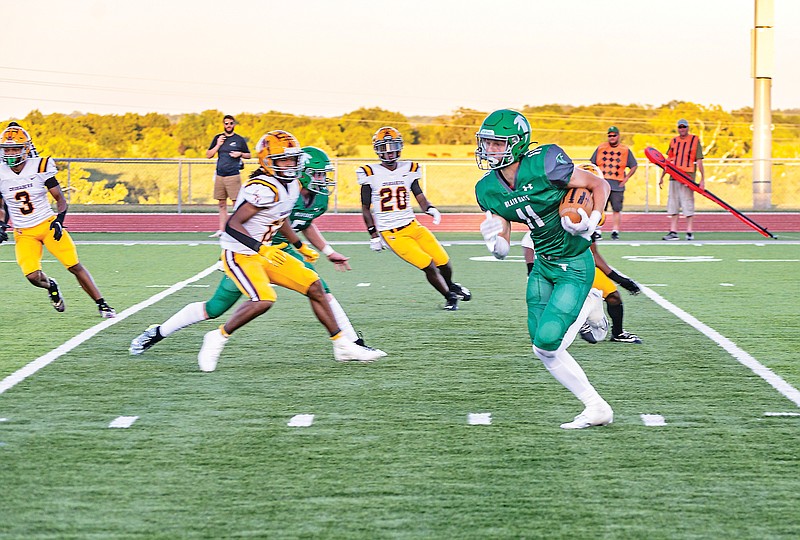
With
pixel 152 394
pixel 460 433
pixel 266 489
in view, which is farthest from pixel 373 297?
pixel 266 489

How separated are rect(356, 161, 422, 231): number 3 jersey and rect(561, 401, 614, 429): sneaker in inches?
200

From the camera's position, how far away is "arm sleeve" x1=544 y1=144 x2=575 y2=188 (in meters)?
5.85

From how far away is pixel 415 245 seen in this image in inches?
422

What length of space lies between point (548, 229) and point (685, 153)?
12512mm

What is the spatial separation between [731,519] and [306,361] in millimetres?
3994

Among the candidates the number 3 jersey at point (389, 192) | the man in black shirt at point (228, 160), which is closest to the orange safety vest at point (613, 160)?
the man in black shirt at point (228, 160)

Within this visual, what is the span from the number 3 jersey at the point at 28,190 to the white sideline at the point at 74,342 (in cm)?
109

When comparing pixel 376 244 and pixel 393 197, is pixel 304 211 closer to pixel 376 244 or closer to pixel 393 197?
pixel 376 244

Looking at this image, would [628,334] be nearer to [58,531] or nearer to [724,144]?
[58,531]

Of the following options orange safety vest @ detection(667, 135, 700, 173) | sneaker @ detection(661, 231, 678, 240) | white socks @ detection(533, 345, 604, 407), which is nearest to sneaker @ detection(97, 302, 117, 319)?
white socks @ detection(533, 345, 604, 407)

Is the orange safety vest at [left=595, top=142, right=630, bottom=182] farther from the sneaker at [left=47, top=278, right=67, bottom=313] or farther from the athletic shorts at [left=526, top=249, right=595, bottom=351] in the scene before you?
the athletic shorts at [left=526, top=249, right=595, bottom=351]

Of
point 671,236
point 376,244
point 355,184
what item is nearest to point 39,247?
point 376,244

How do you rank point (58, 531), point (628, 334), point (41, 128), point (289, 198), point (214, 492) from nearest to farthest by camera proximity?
point (58, 531) < point (214, 492) < point (289, 198) < point (628, 334) < point (41, 128)

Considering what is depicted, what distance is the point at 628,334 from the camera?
8.69 metres
